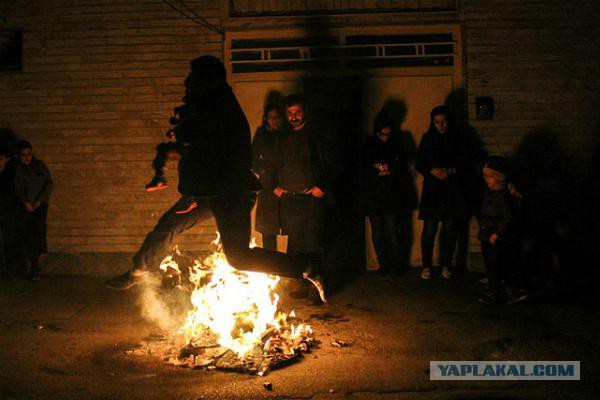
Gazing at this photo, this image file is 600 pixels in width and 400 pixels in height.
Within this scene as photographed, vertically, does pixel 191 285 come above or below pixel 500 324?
above

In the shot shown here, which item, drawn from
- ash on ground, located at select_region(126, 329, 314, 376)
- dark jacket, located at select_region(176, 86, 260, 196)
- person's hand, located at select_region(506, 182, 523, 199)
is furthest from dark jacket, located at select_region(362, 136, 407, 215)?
dark jacket, located at select_region(176, 86, 260, 196)

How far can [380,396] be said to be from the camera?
4.95 meters

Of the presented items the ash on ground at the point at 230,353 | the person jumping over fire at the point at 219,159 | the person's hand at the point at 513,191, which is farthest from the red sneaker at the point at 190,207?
the person's hand at the point at 513,191

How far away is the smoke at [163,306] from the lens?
6797mm

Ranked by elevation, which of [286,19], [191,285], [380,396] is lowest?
[380,396]

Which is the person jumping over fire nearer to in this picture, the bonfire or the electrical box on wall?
the bonfire

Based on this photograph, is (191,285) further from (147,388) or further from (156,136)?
(156,136)

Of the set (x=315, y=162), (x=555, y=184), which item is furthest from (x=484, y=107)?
(x=315, y=162)

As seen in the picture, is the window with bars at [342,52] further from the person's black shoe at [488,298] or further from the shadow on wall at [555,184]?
the person's black shoe at [488,298]

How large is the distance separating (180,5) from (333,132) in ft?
8.82

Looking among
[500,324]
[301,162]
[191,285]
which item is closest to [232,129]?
[191,285]

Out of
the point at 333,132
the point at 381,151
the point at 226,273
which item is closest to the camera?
the point at 226,273

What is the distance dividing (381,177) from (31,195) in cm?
461

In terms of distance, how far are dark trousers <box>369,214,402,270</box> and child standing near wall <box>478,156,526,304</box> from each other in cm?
147
